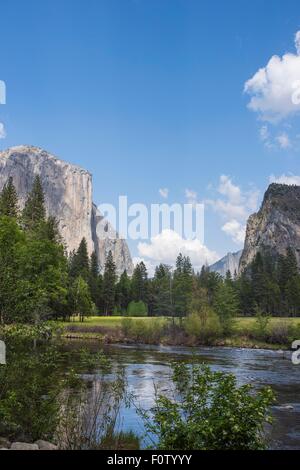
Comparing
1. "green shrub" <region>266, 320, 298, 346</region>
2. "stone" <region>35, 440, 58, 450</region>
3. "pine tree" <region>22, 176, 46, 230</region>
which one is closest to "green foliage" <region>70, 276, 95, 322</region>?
"pine tree" <region>22, 176, 46, 230</region>

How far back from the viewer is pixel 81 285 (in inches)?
3519

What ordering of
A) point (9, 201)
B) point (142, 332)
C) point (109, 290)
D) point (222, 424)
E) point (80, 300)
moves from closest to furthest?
1. point (222, 424)
2. point (142, 332)
3. point (9, 201)
4. point (80, 300)
5. point (109, 290)

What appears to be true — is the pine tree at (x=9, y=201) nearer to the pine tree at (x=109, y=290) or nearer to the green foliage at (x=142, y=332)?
the green foliage at (x=142, y=332)

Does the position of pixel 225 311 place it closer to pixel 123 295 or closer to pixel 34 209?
pixel 34 209

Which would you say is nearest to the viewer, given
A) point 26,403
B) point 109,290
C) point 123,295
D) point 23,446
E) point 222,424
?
point 222,424

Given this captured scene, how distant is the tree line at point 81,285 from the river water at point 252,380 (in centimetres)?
427

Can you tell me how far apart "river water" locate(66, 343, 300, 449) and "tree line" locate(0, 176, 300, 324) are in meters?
4.27

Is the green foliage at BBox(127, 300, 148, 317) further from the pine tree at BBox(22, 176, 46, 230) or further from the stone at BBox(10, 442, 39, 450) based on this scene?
the stone at BBox(10, 442, 39, 450)

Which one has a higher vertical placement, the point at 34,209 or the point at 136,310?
the point at 34,209

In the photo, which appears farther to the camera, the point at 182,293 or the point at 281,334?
the point at 182,293

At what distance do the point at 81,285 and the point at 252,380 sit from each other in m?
61.6

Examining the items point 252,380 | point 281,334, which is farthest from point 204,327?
point 252,380
